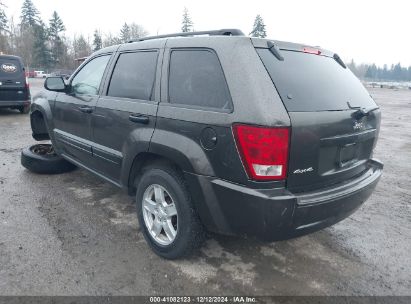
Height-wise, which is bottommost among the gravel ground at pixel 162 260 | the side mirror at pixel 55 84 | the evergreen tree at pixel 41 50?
the gravel ground at pixel 162 260

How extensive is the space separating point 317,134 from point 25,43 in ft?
239

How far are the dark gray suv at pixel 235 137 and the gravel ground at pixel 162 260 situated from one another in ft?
1.03

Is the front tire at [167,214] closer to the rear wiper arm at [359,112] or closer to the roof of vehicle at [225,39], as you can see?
the roof of vehicle at [225,39]

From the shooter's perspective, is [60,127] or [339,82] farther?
[60,127]

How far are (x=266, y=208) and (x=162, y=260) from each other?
1.22 meters

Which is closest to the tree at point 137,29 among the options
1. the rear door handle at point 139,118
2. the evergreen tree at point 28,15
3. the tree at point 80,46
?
the tree at point 80,46

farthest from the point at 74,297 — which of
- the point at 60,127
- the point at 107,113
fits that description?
the point at 60,127

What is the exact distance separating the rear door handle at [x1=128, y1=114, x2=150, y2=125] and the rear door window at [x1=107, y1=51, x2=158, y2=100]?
0.18m

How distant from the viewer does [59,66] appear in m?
65.0

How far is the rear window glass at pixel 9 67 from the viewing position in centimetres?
1027

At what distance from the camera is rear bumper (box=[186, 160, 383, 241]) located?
2215 millimetres

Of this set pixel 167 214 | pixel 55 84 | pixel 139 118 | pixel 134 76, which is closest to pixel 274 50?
pixel 139 118

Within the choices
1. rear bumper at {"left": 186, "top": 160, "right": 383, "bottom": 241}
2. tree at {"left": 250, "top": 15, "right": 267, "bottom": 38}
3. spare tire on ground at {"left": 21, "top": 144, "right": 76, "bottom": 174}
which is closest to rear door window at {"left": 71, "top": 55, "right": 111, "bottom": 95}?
spare tire on ground at {"left": 21, "top": 144, "right": 76, "bottom": 174}

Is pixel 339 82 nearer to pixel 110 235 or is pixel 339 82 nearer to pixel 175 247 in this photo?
pixel 175 247
